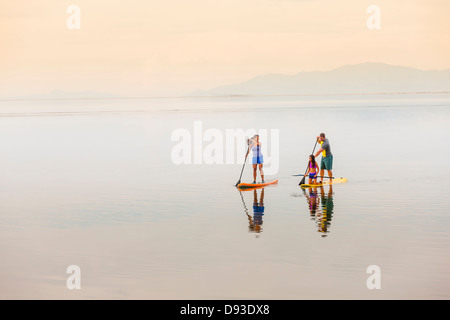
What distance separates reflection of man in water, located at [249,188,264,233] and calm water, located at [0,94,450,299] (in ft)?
0.16

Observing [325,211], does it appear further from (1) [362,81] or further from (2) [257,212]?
(1) [362,81]

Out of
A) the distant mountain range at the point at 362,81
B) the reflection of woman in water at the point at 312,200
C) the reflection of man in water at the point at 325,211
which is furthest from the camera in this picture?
the distant mountain range at the point at 362,81

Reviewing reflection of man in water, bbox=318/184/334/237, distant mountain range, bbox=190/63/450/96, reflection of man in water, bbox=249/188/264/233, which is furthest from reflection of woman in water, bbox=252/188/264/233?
distant mountain range, bbox=190/63/450/96

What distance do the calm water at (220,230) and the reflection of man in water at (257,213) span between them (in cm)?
5

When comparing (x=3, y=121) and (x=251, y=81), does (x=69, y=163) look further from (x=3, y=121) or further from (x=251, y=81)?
(x=251, y=81)

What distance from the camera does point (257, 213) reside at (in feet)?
50.5

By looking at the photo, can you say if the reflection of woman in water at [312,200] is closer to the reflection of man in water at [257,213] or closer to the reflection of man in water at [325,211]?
the reflection of man in water at [325,211]

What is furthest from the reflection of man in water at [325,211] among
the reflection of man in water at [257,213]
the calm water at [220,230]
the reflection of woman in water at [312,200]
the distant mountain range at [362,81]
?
the distant mountain range at [362,81]

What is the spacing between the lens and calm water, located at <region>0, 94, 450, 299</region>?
10.7 m

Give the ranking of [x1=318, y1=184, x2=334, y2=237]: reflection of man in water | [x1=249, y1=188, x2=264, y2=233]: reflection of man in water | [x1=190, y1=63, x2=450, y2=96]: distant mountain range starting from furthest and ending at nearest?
[x1=190, y1=63, x2=450, y2=96]: distant mountain range, [x1=249, y1=188, x2=264, y2=233]: reflection of man in water, [x1=318, y1=184, x2=334, y2=237]: reflection of man in water

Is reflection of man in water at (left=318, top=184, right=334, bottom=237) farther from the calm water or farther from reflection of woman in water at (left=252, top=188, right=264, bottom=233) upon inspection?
reflection of woman in water at (left=252, top=188, right=264, bottom=233)

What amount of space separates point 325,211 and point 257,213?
5.04 feet

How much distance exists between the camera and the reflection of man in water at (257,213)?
1407 cm

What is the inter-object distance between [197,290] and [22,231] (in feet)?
18.0
